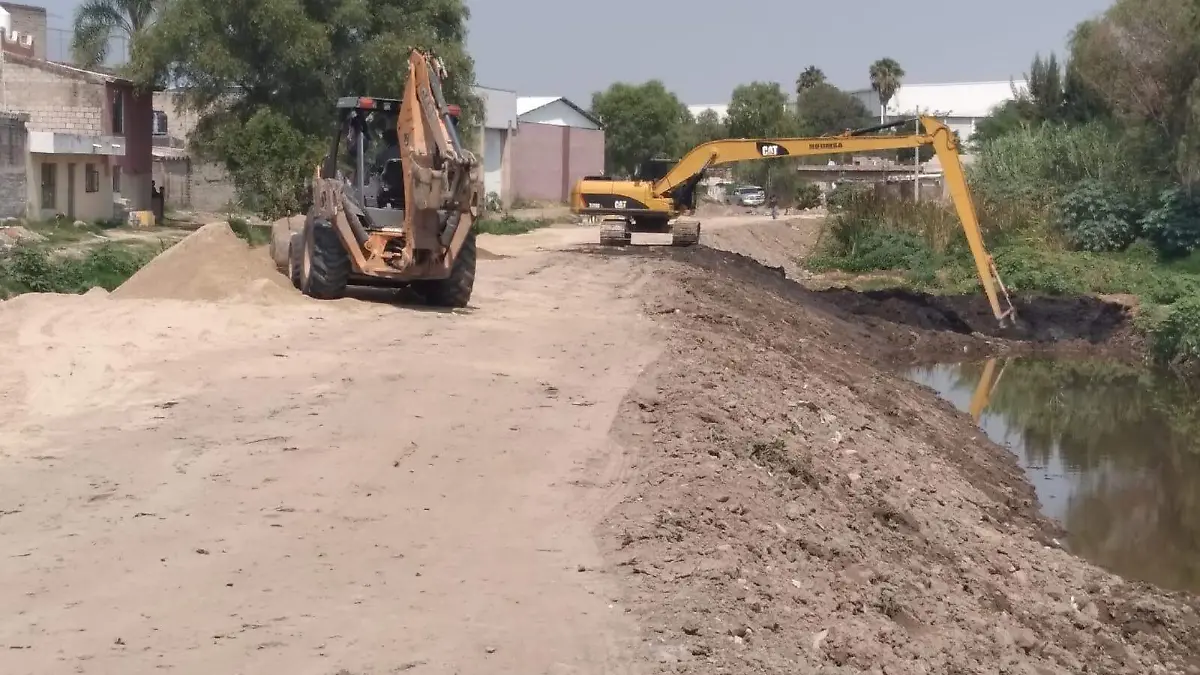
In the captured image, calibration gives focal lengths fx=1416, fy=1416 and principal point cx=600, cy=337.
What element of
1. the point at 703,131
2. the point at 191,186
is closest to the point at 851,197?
the point at 191,186

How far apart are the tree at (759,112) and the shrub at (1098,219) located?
38.4 metres

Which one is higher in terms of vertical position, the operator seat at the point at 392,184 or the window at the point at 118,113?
the window at the point at 118,113

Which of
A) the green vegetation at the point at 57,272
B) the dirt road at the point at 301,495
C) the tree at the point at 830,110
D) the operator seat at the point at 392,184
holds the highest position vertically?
the tree at the point at 830,110

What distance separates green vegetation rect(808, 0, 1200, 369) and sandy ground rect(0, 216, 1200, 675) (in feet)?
55.8

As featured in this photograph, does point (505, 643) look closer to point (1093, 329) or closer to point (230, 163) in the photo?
point (1093, 329)

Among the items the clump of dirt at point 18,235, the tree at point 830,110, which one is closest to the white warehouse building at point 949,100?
the tree at point 830,110

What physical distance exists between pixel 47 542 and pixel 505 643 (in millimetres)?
2840

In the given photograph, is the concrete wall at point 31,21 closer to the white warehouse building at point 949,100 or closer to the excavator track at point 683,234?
the excavator track at point 683,234

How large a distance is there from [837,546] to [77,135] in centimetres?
3394

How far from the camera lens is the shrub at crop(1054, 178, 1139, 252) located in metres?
36.3

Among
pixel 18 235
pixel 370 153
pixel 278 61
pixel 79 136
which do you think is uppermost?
pixel 278 61

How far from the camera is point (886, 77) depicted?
9962 cm

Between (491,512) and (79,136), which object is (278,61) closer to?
(79,136)

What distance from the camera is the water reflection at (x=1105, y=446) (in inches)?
523
